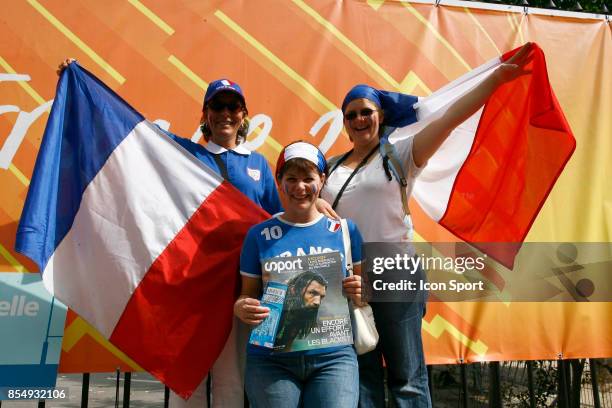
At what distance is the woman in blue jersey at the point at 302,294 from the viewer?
6.74 feet

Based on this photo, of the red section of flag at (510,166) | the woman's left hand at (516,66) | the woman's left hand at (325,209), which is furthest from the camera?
the red section of flag at (510,166)

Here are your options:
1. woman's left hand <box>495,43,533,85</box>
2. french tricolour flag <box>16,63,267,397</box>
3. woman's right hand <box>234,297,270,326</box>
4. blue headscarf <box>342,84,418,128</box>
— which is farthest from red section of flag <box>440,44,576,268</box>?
woman's right hand <box>234,297,270,326</box>

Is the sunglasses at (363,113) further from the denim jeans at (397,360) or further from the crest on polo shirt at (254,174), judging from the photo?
the denim jeans at (397,360)

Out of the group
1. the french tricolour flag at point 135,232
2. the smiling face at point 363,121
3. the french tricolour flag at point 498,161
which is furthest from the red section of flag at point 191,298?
the french tricolour flag at point 498,161

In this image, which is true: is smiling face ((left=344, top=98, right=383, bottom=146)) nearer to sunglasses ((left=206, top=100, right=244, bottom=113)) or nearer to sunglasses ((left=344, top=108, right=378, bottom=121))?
sunglasses ((left=344, top=108, right=378, bottom=121))

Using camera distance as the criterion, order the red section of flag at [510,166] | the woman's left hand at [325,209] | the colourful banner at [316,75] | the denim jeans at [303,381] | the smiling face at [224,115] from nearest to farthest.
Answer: the denim jeans at [303,381] < the woman's left hand at [325,209] < the smiling face at [224,115] < the red section of flag at [510,166] < the colourful banner at [316,75]

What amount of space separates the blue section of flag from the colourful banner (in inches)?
28.0

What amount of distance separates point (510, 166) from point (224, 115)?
157cm

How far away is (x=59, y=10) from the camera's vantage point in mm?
3584

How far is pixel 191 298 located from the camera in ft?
8.60

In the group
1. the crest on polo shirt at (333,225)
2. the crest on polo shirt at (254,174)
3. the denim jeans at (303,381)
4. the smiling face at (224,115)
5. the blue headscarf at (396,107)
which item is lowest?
the denim jeans at (303,381)

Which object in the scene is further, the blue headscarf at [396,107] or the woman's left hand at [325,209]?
the blue headscarf at [396,107]

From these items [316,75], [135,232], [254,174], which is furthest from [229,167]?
[316,75]

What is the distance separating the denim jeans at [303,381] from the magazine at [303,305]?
5 cm
